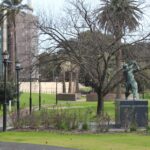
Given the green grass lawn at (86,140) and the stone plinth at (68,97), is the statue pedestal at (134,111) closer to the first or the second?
the green grass lawn at (86,140)

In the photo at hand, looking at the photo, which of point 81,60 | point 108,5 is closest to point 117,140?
point 81,60

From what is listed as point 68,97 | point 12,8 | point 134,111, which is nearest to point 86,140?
point 134,111

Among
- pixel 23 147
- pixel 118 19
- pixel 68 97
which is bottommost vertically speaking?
pixel 23 147

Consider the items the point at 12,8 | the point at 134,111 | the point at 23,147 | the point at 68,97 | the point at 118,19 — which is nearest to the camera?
the point at 23,147

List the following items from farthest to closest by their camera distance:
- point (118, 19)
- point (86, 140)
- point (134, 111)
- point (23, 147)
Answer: point (118, 19) < point (134, 111) < point (86, 140) < point (23, 147)

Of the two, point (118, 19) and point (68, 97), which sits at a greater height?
point (118, 19)

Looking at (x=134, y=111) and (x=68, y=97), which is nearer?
(x=134, y=111)

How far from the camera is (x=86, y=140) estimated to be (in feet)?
66.7

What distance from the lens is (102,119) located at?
2417 cm

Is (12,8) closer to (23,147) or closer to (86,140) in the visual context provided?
(86,140)

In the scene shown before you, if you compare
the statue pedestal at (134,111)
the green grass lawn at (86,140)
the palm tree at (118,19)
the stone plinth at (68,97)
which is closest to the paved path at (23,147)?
the green grass lawn at (86,140)

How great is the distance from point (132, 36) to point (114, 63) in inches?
113

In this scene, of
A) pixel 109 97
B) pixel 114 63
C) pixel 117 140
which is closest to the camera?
pixel 117 140

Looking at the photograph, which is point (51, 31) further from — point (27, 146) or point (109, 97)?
point (109, 97)
